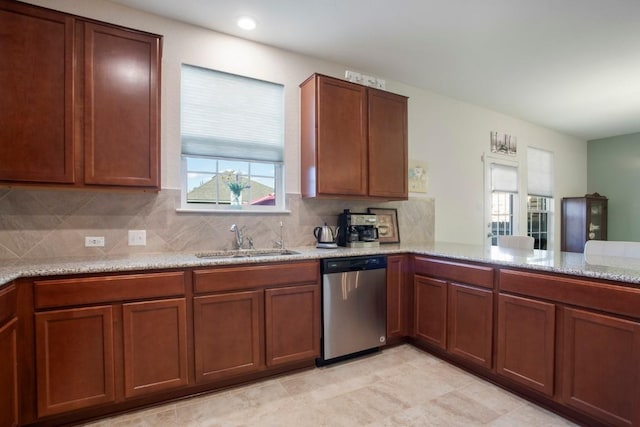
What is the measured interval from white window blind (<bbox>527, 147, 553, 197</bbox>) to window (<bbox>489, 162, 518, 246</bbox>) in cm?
55

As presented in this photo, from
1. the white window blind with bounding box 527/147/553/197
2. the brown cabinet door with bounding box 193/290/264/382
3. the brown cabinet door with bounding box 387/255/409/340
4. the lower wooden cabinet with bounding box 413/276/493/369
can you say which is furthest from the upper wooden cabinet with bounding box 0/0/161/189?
the white window blind with bounding box 527/147/553/197

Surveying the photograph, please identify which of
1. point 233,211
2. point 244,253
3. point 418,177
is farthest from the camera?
point 418,177

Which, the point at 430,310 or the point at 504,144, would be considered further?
the point at 504,144

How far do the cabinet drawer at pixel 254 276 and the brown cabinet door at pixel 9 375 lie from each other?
90 cm

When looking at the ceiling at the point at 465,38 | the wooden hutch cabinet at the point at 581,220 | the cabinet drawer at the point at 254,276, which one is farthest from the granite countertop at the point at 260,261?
the wooden hutch cabinet at the point at 581,220

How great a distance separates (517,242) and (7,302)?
3.87m

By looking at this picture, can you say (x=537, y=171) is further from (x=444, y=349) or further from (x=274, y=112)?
(x=274, y=112)

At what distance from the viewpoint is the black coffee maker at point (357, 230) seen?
3.19 metres

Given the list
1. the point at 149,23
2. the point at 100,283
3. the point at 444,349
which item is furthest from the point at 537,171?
the point at 100,283

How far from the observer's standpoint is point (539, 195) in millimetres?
5703

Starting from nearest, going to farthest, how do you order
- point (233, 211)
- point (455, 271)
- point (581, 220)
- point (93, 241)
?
point (93, 241) → point (455, 271) → point (233, 211) → point (581, 220)

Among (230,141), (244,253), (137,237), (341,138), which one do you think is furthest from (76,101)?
(341,138)

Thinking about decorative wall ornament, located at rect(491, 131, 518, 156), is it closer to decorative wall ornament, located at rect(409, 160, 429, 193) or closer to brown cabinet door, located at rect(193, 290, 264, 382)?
decorative wall ornament, located at rect(409, 160, 429, 193)

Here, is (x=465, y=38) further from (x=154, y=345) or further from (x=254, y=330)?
(x=154, y=345)
